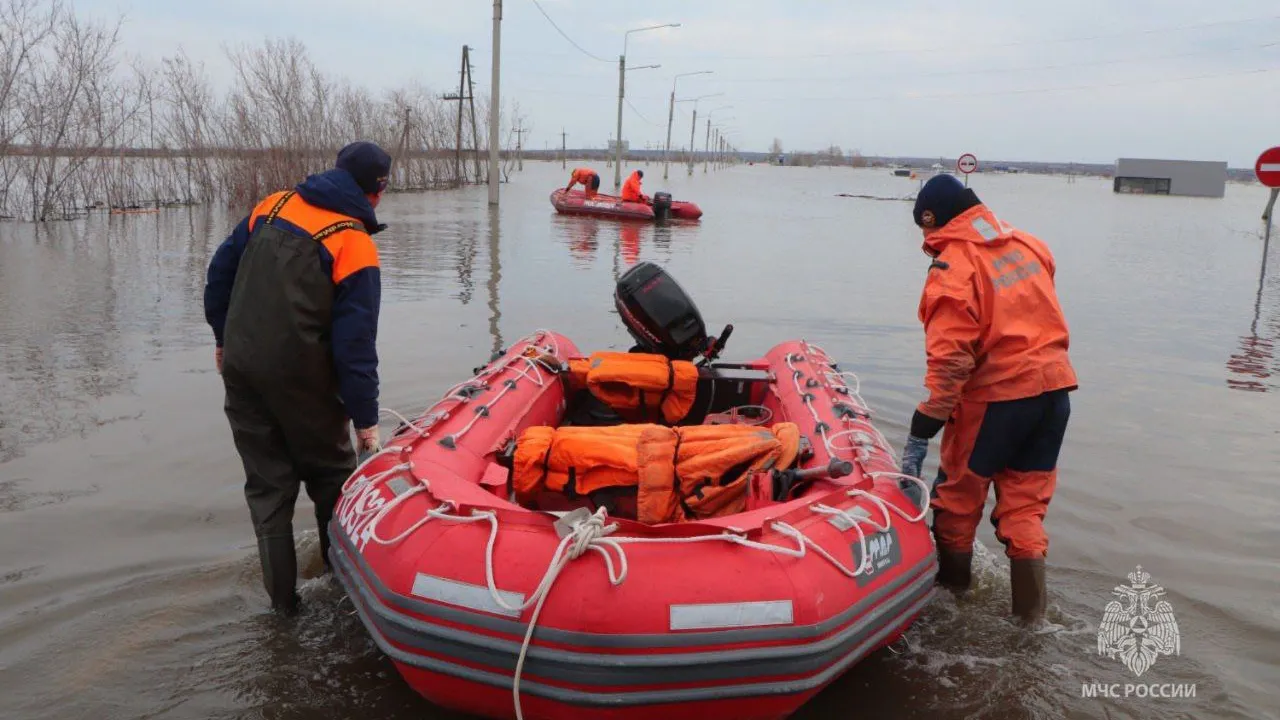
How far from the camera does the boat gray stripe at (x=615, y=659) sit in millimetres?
2408

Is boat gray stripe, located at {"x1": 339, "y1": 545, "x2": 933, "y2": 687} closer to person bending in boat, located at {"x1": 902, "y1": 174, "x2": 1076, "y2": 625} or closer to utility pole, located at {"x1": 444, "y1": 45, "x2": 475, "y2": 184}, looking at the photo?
person bending in boat, located at {"x1": 902, "y1": 174, "x2": 1076, "y2": 625}

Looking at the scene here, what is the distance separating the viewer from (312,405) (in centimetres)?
319

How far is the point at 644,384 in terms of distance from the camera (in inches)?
175

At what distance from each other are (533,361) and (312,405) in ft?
5.53

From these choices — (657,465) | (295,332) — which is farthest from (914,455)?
(295,332)

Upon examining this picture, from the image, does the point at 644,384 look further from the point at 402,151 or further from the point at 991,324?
the point at 402,151

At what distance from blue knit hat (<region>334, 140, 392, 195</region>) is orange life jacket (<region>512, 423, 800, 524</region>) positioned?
1132 mm

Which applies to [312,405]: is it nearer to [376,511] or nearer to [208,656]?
[376,511]

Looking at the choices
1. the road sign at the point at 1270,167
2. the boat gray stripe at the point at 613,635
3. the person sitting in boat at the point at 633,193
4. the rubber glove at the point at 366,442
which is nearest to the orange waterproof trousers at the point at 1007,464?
the boat gray stripe at the point at 613,635

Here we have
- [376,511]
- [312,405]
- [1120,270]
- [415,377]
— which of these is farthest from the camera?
[1120,270]

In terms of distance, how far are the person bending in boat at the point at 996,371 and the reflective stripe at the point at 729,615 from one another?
1087 millimetres

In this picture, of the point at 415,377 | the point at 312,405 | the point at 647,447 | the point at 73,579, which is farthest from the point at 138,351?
the point at 647,447

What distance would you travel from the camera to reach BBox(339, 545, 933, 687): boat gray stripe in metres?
2.41

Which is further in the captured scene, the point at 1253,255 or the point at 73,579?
the point at 1253,255
